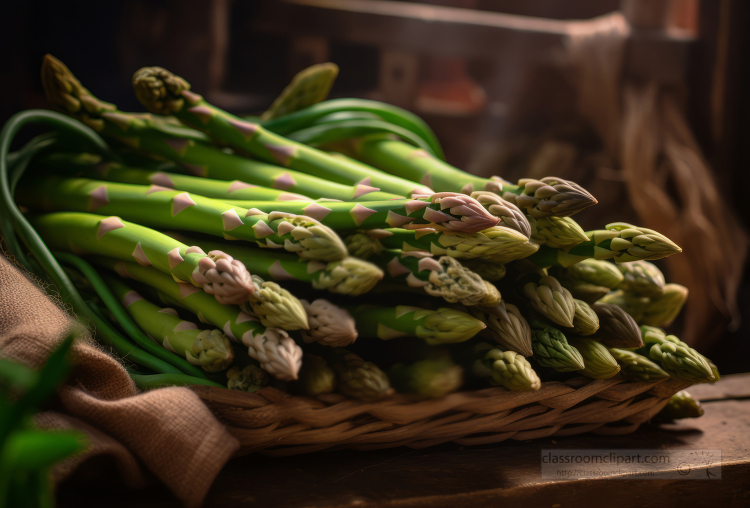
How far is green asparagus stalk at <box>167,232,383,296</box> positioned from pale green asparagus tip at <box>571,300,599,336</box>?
0.24m

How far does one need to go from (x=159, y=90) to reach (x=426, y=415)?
56 centimetres

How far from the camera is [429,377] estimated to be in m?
0.51

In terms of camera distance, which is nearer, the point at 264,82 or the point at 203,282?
the point at 203,282

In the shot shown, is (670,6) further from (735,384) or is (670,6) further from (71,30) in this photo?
(71,30)

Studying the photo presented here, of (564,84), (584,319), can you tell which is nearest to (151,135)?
(584,319)

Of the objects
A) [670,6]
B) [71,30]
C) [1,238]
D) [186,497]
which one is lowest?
[186,497]

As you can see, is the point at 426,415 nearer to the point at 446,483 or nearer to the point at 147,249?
the point at 446,483

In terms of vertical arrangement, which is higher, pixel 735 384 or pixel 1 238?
pixel 1 238

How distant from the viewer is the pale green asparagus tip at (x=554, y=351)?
21.5 inches

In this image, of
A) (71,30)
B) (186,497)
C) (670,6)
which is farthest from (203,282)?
(670,6)

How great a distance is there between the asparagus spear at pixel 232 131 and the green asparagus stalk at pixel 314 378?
10.5 inches

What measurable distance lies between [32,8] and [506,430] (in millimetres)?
1149

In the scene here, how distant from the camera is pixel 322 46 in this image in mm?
1232

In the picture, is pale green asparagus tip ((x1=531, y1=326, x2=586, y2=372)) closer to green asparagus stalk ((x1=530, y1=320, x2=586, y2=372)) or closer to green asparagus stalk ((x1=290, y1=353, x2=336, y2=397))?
green asparagus stalk ((x1=530, y1=320, x2=586, y2=372))
